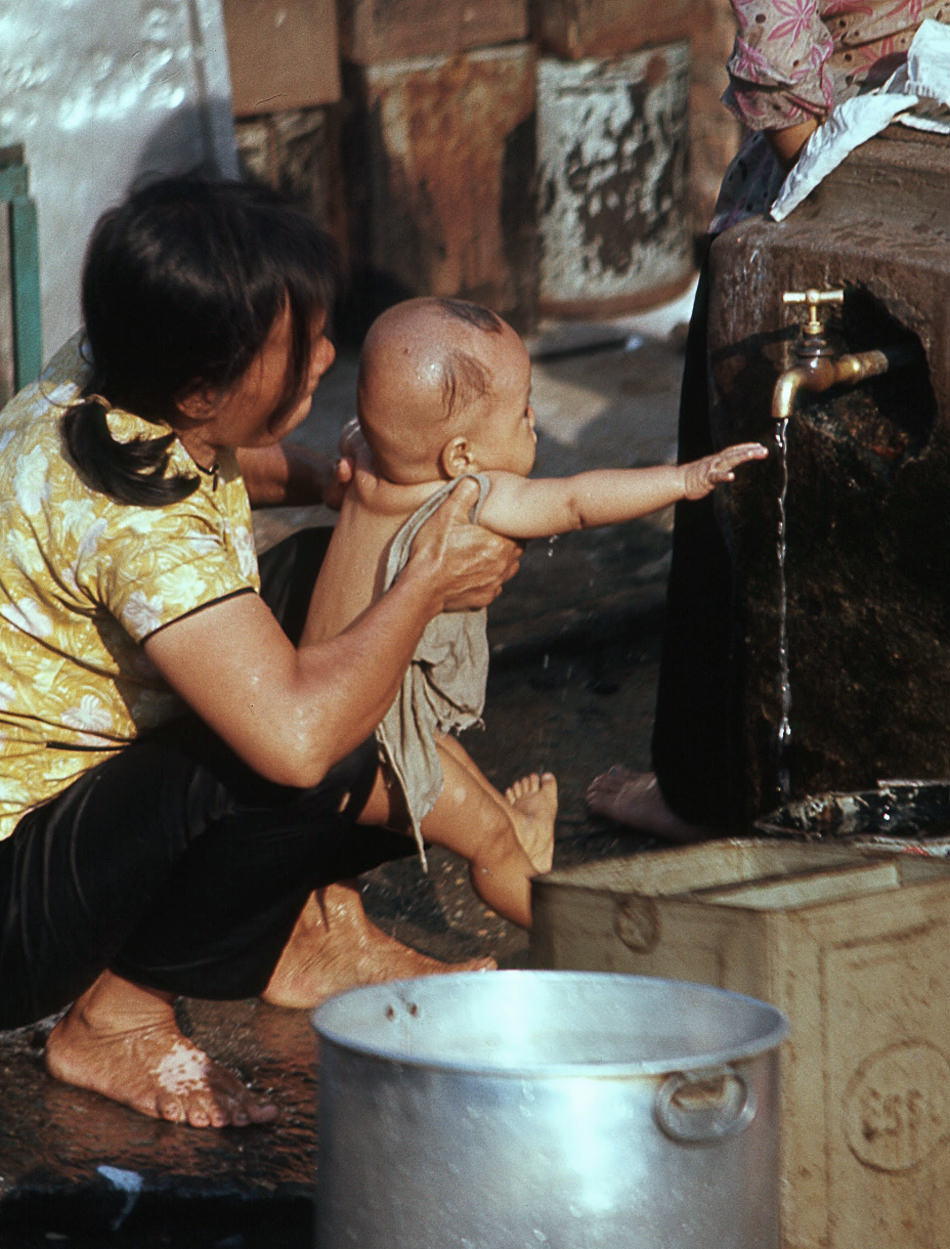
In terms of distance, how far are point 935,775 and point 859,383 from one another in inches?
25.6

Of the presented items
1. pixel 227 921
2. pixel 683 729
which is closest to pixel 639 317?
pixel 683 729

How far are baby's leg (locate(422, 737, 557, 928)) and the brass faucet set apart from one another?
2.50 ft

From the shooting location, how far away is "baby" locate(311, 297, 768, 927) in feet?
8.70

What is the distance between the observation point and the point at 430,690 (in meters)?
2.77

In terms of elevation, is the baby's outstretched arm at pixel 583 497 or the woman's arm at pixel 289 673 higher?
the baby's outstretched arm at pixel 583 497

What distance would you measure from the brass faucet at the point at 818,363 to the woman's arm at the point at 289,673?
1.88 feet

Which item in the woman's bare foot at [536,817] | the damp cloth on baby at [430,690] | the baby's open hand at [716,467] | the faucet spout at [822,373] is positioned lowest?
the woman's bare foot at [536,817]

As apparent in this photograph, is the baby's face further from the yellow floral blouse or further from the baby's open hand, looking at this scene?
the yellow floral blouse

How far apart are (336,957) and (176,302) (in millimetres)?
1222

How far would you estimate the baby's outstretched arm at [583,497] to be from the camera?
2.58 m

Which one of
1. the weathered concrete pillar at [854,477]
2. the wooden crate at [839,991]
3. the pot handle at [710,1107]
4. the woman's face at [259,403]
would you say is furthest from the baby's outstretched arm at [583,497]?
the pot handle at [710,1107]

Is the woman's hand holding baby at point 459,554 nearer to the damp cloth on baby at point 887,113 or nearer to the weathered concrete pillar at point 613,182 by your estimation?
the damp cloth on baby at point 887,113

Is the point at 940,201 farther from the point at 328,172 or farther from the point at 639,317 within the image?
the point at 639,317

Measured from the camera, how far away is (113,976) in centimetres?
266
